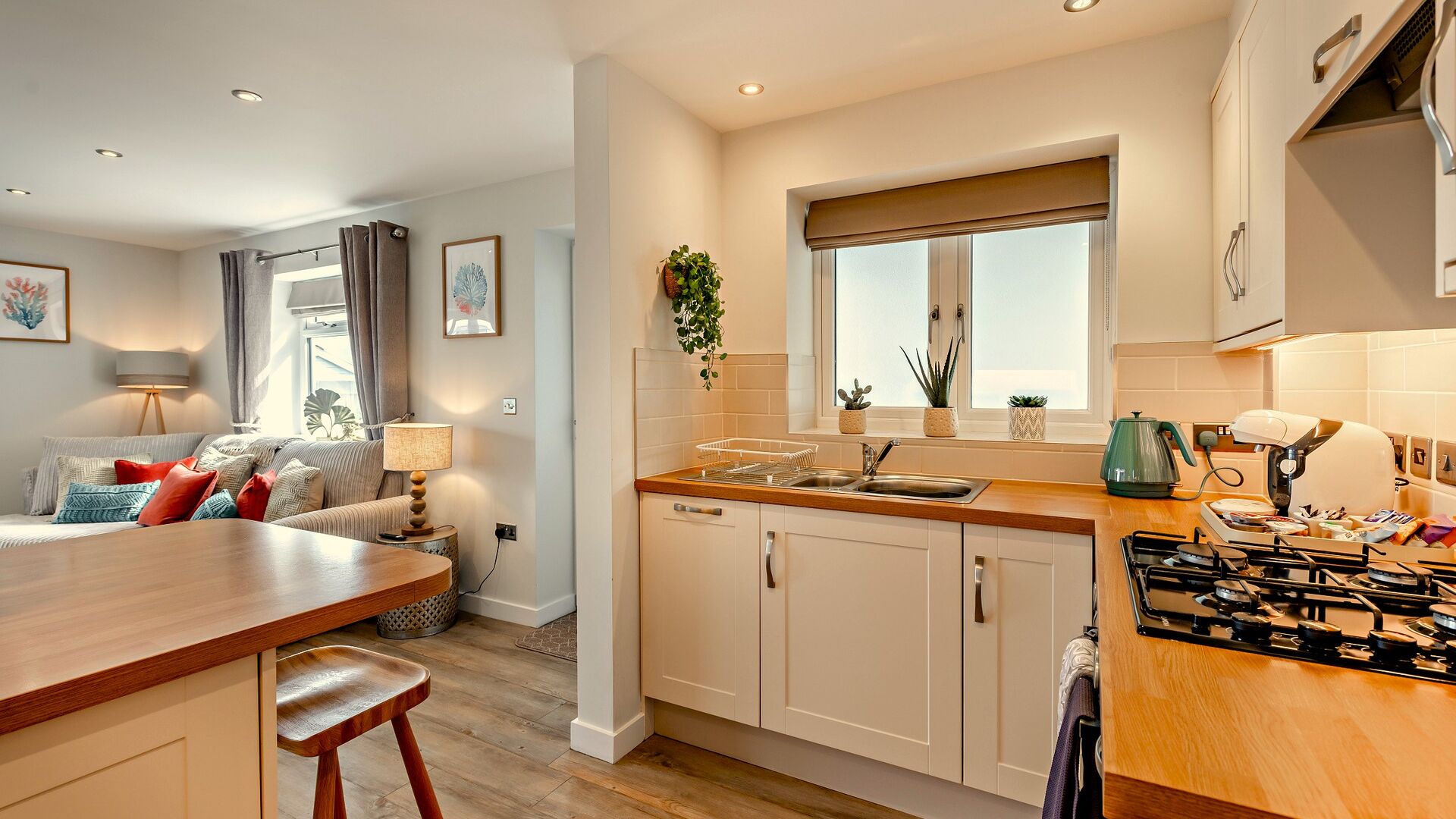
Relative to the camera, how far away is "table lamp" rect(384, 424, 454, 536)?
11.3 feet

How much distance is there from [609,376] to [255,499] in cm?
251

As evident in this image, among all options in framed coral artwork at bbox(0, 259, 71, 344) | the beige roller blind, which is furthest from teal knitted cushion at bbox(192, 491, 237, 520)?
the beige roller blind

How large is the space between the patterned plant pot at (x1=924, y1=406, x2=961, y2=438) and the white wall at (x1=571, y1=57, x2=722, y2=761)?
1093 mm

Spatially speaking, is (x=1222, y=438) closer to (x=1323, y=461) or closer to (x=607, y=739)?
(x=1323, y=461)

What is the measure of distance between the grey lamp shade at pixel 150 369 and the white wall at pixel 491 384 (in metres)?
2.06

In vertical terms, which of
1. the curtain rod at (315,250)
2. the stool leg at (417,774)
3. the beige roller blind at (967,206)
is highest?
the curtain rod at (315,250)

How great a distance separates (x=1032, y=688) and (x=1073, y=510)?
18.7 inches

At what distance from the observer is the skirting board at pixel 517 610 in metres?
3.59

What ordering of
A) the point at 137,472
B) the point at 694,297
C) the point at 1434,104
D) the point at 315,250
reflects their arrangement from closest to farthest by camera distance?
1. the point at 1434,104
2. the point at 694,297
3. the point at 137,472
4. the point at 315,250

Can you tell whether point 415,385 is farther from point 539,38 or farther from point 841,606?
point 841,606

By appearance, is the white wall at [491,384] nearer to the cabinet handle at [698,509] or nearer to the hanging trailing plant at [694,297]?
the hanging trailing plant at [694,297]

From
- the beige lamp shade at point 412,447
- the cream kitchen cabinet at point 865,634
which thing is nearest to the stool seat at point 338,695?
the cream kitchen cabinet at point 865,634

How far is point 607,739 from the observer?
2.24 meters

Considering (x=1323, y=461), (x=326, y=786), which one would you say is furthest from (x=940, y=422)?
(x=326, y=786)
